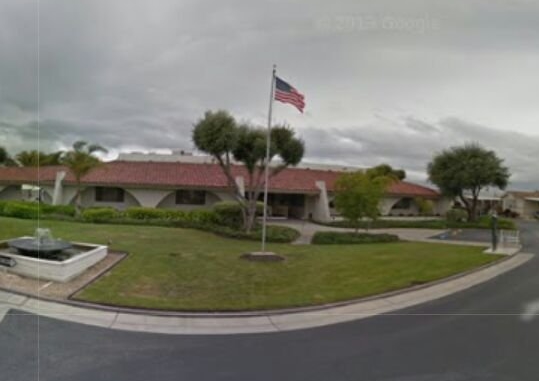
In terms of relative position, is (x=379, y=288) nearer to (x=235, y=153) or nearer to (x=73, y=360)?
(x=73, y=360)

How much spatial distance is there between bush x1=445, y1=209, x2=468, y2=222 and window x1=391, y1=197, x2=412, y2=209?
323 cm

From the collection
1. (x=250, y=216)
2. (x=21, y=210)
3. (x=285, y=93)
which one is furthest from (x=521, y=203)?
(x=21, y=210)

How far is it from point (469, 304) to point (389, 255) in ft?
21.2

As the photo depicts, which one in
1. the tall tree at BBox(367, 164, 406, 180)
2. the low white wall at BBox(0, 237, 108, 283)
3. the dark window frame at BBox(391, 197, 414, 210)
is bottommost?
the low white wall at BBox(0, 237, 108, 283)

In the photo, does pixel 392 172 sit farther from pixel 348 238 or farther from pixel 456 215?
pixel 348 238

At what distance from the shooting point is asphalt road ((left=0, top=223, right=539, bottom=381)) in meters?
4.84

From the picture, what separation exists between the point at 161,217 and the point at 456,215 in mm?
24557

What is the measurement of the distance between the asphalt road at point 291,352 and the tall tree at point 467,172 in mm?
28284

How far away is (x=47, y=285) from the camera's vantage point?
8.41m

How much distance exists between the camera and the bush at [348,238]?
19.5m

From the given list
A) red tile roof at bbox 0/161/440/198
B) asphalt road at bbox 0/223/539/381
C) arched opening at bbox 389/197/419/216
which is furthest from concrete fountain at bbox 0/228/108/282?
arched opening at bbox 389/197/419/216

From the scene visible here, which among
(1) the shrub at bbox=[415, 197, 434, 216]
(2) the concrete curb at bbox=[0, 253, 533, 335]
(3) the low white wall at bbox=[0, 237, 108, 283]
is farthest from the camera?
(1) the shrub at bbox=[415, 197, 434, 216]

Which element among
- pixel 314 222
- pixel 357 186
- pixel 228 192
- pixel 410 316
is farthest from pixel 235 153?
pixel 410 316

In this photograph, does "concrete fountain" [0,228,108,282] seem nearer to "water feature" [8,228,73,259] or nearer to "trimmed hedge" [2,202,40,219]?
"water feature" [8,228,73,259]
